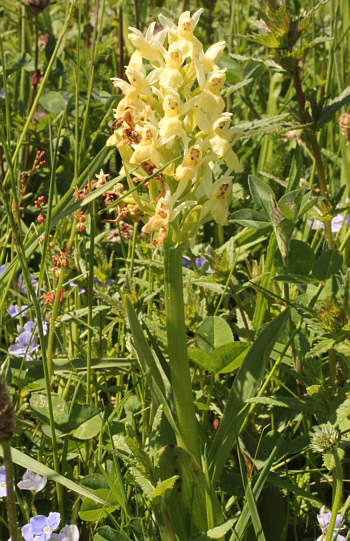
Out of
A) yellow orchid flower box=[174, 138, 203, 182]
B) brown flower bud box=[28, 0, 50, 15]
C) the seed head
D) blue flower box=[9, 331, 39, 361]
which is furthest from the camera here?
brown flower bud box=[28, 0, 50, 15]

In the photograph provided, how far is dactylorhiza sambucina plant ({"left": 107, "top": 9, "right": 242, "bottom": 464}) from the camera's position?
1.09 m

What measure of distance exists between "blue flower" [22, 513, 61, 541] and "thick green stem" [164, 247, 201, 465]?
1.04 ft

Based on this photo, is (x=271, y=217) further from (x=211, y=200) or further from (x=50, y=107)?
(x=50, y=107)

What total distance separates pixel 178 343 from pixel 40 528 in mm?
491

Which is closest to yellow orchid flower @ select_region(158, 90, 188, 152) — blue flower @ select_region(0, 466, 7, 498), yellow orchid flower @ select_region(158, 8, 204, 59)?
yellow orchid flower @ select_region(158, 8, 204, 59)

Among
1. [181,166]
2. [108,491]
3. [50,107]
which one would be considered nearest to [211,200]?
[181,166]

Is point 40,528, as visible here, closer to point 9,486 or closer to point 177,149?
point 9,486

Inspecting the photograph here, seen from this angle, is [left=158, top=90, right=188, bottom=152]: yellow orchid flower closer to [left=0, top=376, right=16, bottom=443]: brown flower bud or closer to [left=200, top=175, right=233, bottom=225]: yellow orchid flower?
[left=200, top=175, right=233, bottom=225]: yellow orchid flower

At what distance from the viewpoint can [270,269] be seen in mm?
1753

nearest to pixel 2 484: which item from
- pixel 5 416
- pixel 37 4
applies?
pixel 5 416

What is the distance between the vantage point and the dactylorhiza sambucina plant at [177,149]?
1.09 m

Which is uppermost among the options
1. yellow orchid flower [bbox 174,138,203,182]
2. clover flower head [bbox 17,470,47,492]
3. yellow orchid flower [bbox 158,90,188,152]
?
yellow orchid flower [bbox 158,90,188,152]

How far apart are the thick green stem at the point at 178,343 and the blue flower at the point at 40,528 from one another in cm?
32

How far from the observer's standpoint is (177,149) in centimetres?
115
